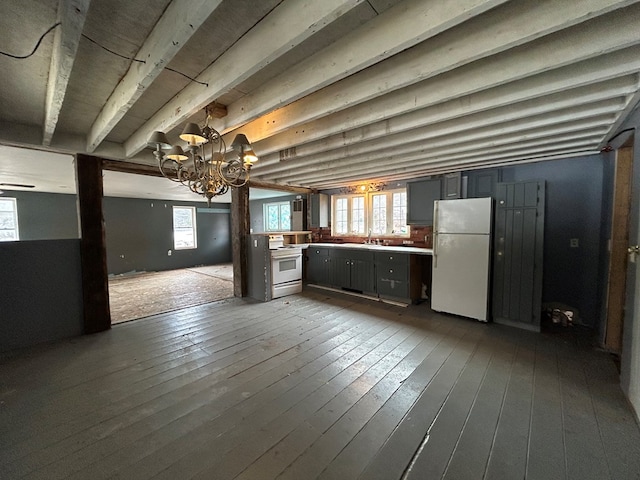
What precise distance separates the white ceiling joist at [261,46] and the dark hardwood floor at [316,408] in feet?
7.32

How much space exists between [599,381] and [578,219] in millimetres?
2187

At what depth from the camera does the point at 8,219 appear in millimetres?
5867

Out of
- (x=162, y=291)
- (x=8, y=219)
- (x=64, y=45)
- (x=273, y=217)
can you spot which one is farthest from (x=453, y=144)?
(x=8, y=219)

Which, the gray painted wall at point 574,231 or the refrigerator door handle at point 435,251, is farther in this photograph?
the refrigerator door handle at point 435,251

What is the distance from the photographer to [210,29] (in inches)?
55.1

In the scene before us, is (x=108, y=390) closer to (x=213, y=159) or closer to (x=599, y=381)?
(x=213, y=159)

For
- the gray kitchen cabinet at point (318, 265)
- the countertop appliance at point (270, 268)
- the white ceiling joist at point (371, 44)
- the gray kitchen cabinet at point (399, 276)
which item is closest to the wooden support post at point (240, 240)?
the countertop appliance at point (270, 268)

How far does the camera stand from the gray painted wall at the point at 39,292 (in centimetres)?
286

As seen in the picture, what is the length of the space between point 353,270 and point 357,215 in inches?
54.8

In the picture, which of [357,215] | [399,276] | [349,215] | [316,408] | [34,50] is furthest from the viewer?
[349,215]

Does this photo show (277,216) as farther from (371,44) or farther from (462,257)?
(371,44)

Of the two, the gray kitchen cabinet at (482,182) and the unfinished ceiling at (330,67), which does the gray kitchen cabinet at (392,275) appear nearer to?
the gray kitchen cabinet at (482,182)

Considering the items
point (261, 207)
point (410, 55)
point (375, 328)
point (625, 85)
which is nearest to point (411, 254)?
point (375, 328)

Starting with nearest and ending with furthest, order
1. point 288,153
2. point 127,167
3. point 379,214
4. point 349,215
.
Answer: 1. point 288,153
2. point 127,167
3. point 379,214
4. point 349,215
